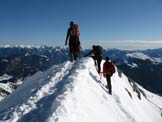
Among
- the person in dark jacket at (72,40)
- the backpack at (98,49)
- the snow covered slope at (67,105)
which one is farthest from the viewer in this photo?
the person in dark jacket at (72,40)

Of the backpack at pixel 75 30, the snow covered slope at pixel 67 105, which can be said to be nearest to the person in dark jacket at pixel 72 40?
the backpack at pixel 75 30

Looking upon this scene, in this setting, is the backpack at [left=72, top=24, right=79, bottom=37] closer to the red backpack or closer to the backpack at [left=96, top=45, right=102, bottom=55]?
the red backpack

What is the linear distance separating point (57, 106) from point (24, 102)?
314cm

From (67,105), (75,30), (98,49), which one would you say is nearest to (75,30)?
(75,30)

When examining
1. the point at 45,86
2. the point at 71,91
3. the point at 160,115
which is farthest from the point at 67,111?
the point at 160,115

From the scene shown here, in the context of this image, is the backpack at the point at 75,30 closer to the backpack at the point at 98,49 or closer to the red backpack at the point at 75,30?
the red backpack at the point at 75,30

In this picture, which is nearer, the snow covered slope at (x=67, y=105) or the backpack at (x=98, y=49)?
the snow covered slope at (x=67, y=105)

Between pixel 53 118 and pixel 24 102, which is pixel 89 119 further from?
pixel 24 102

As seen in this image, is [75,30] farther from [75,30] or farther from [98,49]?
[98,49]

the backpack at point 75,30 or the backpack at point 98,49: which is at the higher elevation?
the backpack at point 75,30

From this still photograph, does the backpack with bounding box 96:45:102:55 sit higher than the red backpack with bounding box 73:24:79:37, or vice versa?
the red backpack with bounding box 73:24:79:37

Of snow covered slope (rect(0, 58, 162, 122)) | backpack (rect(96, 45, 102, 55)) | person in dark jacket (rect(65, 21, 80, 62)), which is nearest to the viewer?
snow covered slope (rect(0, 58, 162, 122))

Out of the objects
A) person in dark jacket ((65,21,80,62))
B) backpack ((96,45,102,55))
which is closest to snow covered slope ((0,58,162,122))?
backpack ((96,45,102,55))

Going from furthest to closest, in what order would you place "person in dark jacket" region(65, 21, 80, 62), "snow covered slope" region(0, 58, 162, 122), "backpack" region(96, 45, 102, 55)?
"person in dark jacket" region(65, 21, 80, 62) < "backpack" region(96, 45, 102, 55) < "snow covered slope" region(0, 58, 162, 122)
